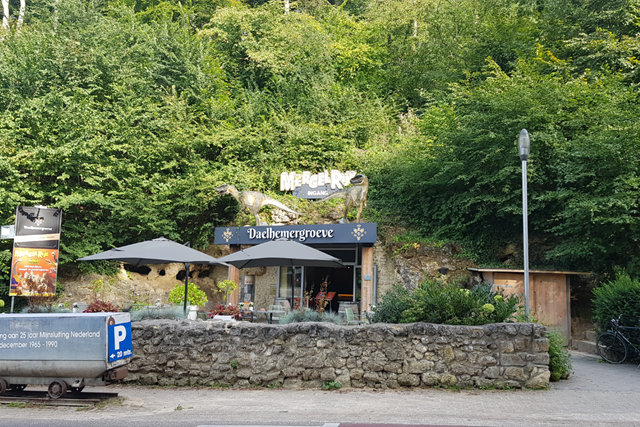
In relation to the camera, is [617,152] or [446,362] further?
[617,152]

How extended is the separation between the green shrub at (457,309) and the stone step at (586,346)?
15.0 feet

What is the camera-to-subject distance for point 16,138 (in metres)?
19.0

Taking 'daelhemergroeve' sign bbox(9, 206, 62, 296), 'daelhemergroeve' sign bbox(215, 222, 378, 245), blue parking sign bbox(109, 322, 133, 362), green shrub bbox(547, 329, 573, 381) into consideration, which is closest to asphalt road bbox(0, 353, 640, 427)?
green shrub bbox(547, 329, 573, 381)

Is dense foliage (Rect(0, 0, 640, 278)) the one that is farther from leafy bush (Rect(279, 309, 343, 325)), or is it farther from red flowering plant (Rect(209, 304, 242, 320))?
red flowering plant (Rect(209, 304, 242, 320))

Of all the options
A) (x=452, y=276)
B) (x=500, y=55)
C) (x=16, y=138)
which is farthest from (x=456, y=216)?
(x=16, y=138)

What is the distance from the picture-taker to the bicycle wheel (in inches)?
426

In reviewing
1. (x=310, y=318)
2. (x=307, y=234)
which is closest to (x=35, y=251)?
(x=307, y=234)

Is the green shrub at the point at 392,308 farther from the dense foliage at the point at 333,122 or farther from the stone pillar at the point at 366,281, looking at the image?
the dense foliage at the point at 333,122

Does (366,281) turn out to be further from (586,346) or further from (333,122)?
(333,122)

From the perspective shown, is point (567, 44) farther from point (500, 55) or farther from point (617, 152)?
point (617, 152)

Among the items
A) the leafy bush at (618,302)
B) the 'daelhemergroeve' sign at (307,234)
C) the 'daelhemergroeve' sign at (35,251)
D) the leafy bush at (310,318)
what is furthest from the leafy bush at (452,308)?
the 'daelhemergroeve' sign at (35,251)

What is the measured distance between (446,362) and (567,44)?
16.0 metres

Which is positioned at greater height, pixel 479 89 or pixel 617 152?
pixel 479 89

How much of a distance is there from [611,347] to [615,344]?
0.11m
